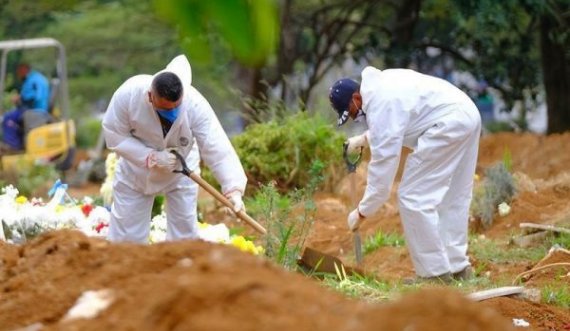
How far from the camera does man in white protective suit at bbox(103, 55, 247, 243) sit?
9.19 m

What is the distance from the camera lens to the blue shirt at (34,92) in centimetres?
2342

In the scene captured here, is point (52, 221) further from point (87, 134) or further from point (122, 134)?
point (87, 134)

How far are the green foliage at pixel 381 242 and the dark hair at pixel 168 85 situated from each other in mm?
3493

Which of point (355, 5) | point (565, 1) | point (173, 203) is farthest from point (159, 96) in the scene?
point (355, 5)

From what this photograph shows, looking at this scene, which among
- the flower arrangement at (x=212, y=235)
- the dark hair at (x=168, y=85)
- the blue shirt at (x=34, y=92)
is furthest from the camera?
the blue shirt at (x=34, y=92)

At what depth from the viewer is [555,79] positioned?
65.8 ft

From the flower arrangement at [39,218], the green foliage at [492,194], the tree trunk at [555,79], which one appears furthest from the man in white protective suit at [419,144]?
the tree trunk at [555,79]

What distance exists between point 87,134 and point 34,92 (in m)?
14.2

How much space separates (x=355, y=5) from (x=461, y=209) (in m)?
11.5

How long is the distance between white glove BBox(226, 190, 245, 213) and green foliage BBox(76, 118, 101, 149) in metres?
27.6

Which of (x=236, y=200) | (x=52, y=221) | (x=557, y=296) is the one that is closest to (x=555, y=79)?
(x=52, y=221)

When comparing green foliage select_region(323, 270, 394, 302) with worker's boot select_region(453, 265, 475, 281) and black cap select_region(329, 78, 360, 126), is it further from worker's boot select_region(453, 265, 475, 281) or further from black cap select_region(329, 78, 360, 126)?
black cap select_region(329, 78, 360, 126)

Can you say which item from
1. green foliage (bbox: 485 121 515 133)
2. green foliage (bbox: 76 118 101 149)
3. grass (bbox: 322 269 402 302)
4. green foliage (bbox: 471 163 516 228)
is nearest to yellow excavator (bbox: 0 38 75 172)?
green foliage (bbox: 485 121 515 133)

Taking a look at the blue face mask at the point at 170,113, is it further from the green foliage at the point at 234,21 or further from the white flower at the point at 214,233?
the green foliage at the point at 234,21
